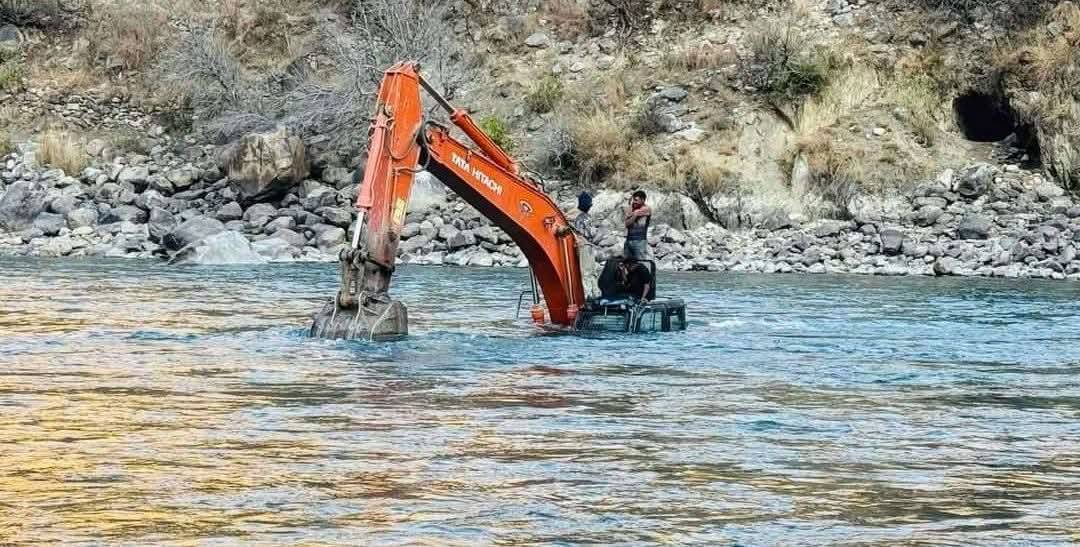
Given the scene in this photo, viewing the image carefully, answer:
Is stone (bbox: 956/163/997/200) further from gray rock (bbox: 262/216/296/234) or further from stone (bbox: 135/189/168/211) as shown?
stone (bbox: 135/189/168/211)

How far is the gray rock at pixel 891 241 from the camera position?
110 ft

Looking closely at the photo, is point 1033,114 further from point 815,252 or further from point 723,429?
point 723,429

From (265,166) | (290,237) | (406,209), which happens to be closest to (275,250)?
(290,237)

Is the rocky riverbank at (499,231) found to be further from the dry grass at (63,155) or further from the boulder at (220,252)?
the dry grass at (63,155)

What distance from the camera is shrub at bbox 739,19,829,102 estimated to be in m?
40.0

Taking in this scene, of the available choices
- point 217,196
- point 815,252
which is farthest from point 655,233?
point 217,196

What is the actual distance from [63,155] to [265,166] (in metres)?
6.65

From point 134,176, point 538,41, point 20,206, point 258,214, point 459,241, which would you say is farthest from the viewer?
point 538,41

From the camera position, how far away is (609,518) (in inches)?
347

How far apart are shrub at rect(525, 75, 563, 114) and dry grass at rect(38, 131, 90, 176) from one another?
11.2 m

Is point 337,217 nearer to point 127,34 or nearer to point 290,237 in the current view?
point 290,237

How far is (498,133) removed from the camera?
39906mm

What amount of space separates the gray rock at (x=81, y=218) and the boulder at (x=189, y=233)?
113 inches

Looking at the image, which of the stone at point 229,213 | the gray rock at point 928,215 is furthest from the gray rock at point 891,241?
the stone at point 229,213
